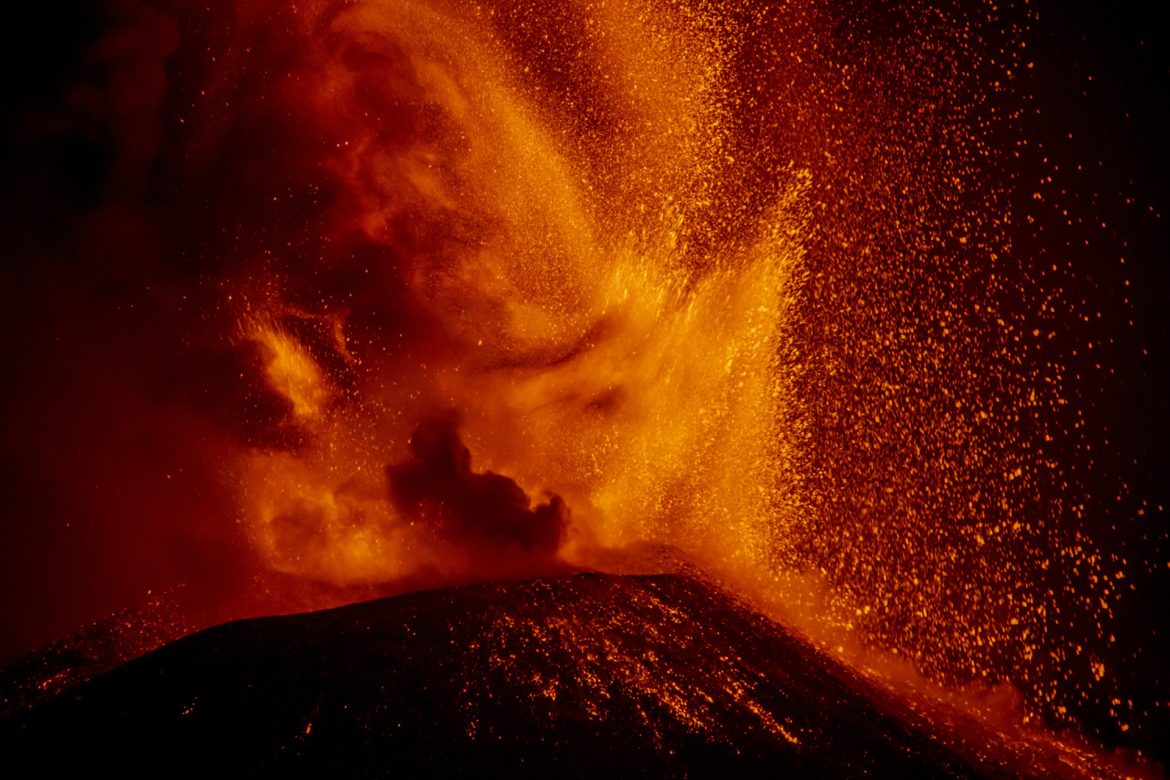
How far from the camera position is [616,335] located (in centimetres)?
888

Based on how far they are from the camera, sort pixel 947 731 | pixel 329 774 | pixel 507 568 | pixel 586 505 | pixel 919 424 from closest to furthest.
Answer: pixel 329 774
pixel 947 731
pixel 507 568
pixel 919 424
pixel 586 505

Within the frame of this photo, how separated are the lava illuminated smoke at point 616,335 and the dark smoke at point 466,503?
0.11 ft

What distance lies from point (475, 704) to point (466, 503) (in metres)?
3.31

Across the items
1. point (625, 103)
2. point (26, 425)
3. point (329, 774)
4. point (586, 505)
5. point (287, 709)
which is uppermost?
point (625, 103)

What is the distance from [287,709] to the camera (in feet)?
12.8

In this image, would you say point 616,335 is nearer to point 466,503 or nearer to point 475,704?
point 466,503

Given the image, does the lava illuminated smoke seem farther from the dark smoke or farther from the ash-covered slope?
the ash-covered slope

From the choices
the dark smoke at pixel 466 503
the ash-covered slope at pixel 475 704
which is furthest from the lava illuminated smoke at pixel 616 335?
the ash-covered slope at pixel 475 704

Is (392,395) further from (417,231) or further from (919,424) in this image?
(919,424)

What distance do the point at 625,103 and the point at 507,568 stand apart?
5.41 meters

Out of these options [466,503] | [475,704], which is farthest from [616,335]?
[475,704]

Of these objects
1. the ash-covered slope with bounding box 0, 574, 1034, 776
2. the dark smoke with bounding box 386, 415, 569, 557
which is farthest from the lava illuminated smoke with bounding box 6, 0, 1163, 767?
the ash-covered slope with bounding box 0, 574, 1034, 776

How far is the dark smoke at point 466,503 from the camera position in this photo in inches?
280

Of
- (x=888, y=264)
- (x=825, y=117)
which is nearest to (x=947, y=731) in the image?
(x=888, y=264)
